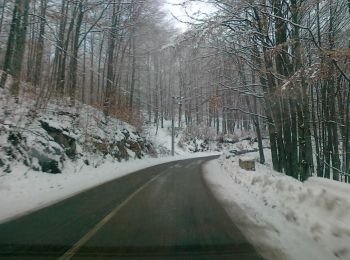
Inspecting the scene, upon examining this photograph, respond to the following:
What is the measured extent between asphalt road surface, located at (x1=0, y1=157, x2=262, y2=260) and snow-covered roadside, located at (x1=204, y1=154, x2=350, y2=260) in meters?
0.39

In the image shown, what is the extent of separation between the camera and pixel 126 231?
7816mm

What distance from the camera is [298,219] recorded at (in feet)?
26.9

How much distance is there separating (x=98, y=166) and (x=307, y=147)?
12637 millimetres

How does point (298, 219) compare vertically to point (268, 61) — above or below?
below

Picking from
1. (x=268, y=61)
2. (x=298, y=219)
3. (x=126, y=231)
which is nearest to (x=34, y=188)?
(x=126, y=231)

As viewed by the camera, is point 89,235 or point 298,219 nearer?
point 89,235

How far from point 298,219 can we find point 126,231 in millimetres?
3406

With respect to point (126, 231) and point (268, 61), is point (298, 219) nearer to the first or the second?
point (126, 231)

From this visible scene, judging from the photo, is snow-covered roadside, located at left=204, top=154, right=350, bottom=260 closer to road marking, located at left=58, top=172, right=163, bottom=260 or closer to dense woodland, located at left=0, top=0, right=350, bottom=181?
road marking, located at left=58, top=172, right=163, bottom=260

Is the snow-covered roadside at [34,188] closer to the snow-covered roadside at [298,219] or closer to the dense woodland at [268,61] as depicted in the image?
the dense woodland at [268,61]

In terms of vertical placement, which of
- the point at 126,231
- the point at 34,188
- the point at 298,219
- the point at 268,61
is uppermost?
the point at 268,61

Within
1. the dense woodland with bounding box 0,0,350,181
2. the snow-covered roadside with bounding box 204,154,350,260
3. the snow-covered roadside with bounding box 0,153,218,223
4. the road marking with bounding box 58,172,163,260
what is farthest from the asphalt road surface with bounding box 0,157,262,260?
the dense woodland with bounding box 0,0,350,181

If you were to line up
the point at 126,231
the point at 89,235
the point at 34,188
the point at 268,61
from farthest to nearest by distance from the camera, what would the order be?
the point at 268,61 < the point at 34,188 < the point at 126,231 < the point at 89,235

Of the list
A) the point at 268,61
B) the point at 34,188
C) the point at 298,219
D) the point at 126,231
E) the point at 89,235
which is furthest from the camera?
the point at 268,61
